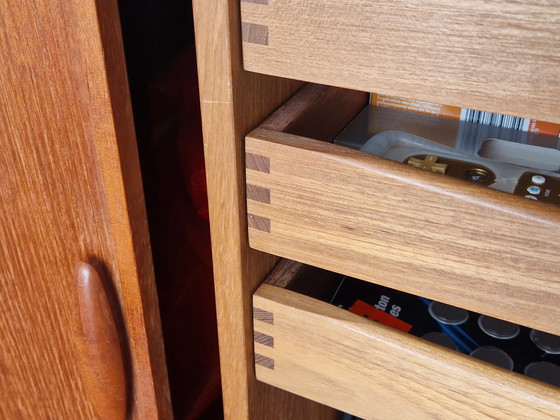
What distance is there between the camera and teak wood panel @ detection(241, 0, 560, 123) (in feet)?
1.11

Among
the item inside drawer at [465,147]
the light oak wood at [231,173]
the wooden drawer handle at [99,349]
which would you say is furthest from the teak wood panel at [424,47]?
the wooden drawer handle at [99,349]

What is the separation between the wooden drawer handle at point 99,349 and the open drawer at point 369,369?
13 centimetres

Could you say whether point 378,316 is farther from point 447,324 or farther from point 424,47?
point 424,47

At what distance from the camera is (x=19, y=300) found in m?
0.61

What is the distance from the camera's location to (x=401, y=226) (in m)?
0.42

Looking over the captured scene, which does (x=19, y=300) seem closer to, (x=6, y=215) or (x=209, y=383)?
(x=6, y=215)

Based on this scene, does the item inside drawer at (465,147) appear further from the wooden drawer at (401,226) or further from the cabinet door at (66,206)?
the cabinet door at (66,206)

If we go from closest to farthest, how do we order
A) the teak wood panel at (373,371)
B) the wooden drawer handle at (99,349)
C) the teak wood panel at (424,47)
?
1. the teak wood panel at (424,47)
2. the teak wood panel at (373,371)
3. the wooden drawer handle at (99,349)

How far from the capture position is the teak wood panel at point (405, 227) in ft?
1.28

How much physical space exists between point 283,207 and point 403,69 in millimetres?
138

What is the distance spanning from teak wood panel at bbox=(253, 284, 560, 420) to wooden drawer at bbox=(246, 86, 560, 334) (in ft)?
0.15

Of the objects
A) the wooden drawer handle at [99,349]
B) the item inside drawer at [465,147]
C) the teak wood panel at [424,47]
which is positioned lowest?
the wooden drawer handle at [99,349]

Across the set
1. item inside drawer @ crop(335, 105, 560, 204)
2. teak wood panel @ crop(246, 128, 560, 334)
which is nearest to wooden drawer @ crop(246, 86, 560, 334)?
teak wood panel @ crop(246, 128, 560, 334)

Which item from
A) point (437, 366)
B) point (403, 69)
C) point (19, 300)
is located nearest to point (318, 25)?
point (403, 69)
